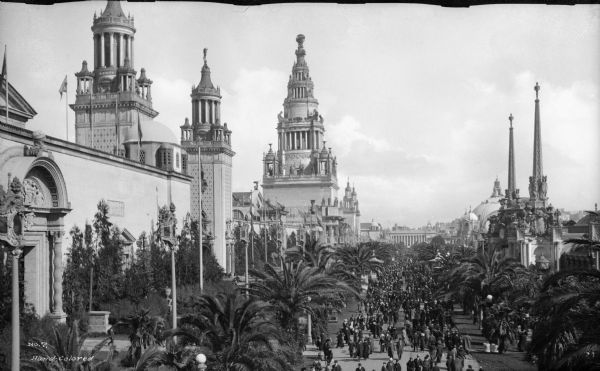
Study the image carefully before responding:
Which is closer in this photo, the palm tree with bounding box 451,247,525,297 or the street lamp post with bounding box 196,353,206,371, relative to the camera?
the street lamp post with bounding box 196,353,206,371

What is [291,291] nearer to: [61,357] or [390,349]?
[390,349]

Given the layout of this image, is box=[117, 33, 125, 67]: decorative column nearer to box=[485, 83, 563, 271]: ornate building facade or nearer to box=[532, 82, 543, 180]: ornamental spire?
box=[485, 83, 563, 271]: ornate building facade

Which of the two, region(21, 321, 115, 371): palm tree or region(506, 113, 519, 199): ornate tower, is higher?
region(506, 113, 519, 199): ornate tower

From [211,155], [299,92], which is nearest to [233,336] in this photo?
[211,155]

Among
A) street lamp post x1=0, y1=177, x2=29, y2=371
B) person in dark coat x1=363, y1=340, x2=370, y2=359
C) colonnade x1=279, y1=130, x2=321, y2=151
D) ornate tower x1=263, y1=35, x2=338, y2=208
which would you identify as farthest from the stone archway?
colonnade x1=279, y1=130, x2=321, y2=151

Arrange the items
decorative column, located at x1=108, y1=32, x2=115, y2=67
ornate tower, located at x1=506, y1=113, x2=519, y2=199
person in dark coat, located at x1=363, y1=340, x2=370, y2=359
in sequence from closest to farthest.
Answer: person in dark coat, located at x1=363, y1=340, x2=370, y2=359, decorative column, located at x1=108, y1=32, x2=115, y2=67, ornate tower, located at x1=506, y1=113, x2=519, y2=199

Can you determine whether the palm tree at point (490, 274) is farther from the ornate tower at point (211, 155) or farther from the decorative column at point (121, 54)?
the decorative column at point (121, 54)

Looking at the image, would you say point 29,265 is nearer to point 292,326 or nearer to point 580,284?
point 292,326
